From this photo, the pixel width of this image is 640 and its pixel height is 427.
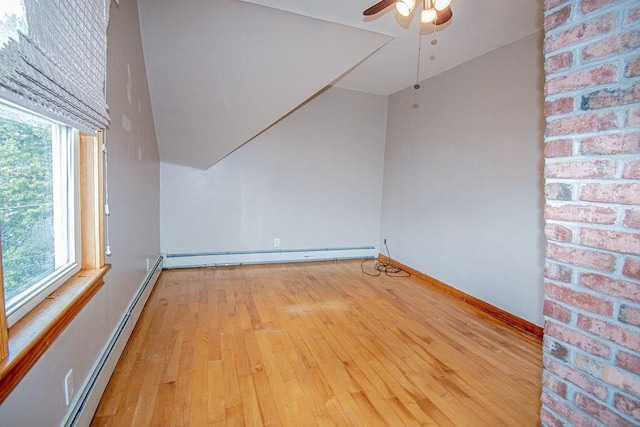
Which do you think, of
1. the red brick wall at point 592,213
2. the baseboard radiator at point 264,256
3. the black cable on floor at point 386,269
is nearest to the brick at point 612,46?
the red brick wall at point 592,213

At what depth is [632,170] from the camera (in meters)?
0.77

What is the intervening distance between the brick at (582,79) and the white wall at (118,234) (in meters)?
1.83

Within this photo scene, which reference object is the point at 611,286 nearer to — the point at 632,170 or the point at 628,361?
the point at 628,361

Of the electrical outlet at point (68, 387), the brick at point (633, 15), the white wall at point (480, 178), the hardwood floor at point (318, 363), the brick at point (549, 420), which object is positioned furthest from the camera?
the white wall at point (480, 178)

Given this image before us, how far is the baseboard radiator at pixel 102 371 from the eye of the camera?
4.42 feet

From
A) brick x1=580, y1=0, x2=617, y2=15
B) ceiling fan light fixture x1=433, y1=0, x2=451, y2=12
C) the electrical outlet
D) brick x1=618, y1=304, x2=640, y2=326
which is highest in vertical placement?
ceiling fan light fixture x1=433, y1=0, x2=451, y2=12

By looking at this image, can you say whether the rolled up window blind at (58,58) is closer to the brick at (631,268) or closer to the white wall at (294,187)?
the brick at (631,268)

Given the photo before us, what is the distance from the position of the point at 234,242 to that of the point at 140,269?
1.47 m

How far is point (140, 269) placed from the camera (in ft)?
8.91

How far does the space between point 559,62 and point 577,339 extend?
0.83 m

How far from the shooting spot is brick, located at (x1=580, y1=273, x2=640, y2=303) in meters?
0.77

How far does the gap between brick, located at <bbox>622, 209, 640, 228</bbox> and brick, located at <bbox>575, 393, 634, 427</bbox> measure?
1.68 ft

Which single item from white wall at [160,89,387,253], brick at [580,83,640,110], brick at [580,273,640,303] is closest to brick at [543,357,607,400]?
brick at [580,273,640,303]

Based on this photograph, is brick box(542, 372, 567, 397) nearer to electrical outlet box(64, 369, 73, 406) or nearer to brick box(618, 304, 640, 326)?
brick box(618, 304, 640, 326)
